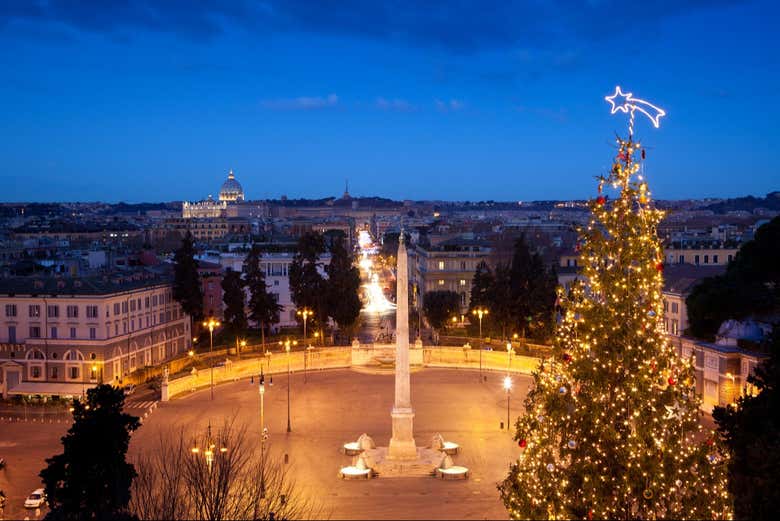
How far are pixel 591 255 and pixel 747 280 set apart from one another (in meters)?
27.0

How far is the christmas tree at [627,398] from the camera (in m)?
14.9

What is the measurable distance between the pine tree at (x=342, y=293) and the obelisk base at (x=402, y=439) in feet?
90.3

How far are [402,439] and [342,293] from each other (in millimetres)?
28071

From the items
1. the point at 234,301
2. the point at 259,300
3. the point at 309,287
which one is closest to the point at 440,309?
the point at 309,287

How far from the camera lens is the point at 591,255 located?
15.7 meters

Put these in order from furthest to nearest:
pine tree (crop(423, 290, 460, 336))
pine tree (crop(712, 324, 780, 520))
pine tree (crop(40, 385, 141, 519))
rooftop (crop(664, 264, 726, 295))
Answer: pine tree (crop(423, 290, 460, 336)), rooftop (crop(664, 264, 726, 295)), pine tree (crop(40, 385, 141, 519)), pine tree (crop(712, 324, 780, 520))

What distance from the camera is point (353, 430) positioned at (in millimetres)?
36688

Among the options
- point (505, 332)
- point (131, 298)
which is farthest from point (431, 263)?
point (131, 298)

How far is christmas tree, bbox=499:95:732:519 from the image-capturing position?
49.0ft

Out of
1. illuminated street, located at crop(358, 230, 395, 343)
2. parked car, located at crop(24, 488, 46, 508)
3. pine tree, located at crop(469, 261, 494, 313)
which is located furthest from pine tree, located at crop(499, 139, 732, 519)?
pine tree, located at crop(469, 261, 494, 313)

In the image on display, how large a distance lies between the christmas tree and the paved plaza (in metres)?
10.8

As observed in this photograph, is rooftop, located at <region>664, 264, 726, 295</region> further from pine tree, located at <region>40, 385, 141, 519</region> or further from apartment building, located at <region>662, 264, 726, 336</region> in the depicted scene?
pine tree, located at <region>40, 385, 141, 519</region>

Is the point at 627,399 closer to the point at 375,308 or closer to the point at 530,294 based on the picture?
the point at 530,294

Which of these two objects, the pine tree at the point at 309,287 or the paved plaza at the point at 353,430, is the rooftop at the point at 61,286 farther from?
the pine tree at the point at 309,287
